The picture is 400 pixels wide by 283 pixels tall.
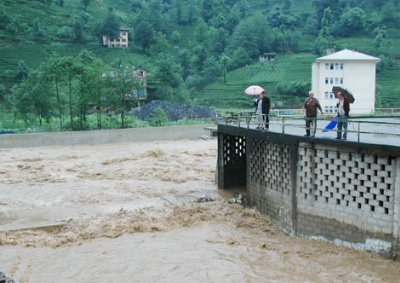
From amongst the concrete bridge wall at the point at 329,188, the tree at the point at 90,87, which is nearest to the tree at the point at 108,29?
the tree at the point at 90,87

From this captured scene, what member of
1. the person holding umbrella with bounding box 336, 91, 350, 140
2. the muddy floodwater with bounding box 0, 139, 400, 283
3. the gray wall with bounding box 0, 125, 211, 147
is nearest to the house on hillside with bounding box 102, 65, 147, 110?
the gray wall with bounding box 0, 125, 211, 147

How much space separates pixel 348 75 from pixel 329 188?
47400 millimetres

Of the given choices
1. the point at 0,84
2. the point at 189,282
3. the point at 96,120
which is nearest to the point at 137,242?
the point at 189,282

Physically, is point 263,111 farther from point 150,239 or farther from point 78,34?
point 78,34

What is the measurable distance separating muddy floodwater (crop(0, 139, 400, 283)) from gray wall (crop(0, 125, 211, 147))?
37.0ft

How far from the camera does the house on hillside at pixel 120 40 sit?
336ft

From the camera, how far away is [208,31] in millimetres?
111562

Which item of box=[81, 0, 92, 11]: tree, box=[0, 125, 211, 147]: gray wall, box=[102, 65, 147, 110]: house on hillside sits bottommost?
box=[0, 125, 211, 147]: gray wall

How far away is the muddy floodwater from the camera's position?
12.2 metres

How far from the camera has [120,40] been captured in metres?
106

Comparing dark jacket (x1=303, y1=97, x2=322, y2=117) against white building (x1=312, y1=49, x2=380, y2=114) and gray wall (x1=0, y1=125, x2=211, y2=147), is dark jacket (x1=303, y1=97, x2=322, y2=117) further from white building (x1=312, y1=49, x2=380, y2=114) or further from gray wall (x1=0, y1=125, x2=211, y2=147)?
white building (x1=312, y1=49, x2=380, y2=114)

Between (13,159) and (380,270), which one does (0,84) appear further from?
(380,270)

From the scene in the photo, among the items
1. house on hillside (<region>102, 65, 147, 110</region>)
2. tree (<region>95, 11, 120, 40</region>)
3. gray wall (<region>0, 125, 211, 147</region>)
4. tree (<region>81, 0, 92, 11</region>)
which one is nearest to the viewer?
gray wall (<region>0, 125, 211, 147</region>)

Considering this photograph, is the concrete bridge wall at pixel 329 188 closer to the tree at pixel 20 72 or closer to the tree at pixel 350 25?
the tree at pixel 20 72
